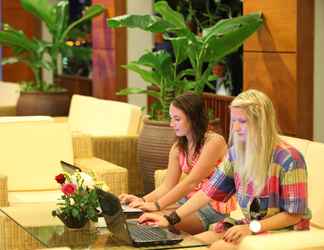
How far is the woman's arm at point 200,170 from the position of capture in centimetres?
513

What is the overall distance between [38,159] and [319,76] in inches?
→ 85.4

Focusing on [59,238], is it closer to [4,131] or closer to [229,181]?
[229,181]

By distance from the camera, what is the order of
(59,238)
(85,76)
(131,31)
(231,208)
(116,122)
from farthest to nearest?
(85,76)
(131,31)
(116,122)
(231,208)
(59,238)

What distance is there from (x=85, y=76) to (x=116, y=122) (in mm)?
5452

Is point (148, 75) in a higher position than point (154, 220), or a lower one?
higher

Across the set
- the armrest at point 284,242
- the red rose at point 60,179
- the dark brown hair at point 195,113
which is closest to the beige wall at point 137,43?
the dark brown hair at point 195,113

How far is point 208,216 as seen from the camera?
16.7ft

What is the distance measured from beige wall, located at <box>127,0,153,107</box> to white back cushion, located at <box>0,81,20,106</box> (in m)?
1.78

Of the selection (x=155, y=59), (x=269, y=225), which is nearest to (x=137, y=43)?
(x=155, y=59)

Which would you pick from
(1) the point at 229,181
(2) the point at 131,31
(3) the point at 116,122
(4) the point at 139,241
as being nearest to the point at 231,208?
(1) the point at 229,181

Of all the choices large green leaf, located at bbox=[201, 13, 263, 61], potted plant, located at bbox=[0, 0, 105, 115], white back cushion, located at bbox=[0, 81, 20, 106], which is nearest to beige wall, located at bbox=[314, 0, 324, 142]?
large green leaf, located at bbox=[201, 13, 263, 61]

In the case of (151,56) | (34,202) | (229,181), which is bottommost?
(34,202)

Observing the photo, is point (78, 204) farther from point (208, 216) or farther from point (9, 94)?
point (9, 94)

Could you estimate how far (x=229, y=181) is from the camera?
4504mm
